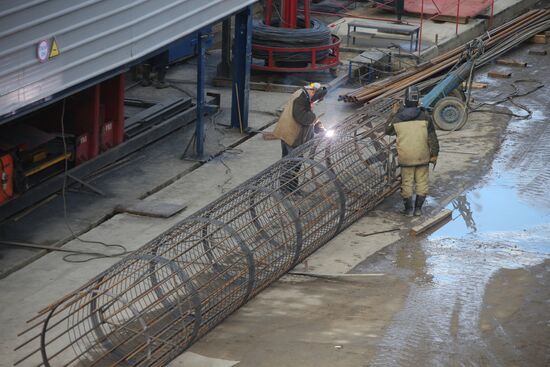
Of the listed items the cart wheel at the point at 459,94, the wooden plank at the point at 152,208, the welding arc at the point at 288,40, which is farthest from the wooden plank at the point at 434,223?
the welding arc at the point at 288,40

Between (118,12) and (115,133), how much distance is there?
3256 mm

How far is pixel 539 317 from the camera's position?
38.9ft

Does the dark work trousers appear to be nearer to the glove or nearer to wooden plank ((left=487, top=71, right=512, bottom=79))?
the glove

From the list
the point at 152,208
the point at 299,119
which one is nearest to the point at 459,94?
the point at 299,119

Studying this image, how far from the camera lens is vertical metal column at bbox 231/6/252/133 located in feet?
60.8

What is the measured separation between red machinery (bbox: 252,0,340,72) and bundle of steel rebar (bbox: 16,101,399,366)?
5.85m

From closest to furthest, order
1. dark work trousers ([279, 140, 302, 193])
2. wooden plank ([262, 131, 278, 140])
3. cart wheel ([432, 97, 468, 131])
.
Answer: dark work trousers ([279, 140, 302, 193])
cart wheel ([432, 97, 468, 131])
wooden plank ([262, 131, 278, 140])

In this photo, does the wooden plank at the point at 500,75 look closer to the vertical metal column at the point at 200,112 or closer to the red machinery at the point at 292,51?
the red machinery at the point at 292,51

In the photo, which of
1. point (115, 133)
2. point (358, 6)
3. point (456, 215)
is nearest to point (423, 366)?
point (456, 215)

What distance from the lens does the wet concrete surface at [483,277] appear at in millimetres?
11148

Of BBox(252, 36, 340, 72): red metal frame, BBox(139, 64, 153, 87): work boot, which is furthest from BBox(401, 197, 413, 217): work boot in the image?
BBox(139, 64, 153, 87): work boot

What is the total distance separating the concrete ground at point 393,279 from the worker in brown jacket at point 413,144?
51cm

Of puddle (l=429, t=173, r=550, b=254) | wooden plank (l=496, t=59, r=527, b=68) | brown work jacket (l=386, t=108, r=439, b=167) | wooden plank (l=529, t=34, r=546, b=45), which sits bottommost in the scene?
puddle (l=429, t=173, r=550, b=254)

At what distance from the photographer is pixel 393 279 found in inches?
509
